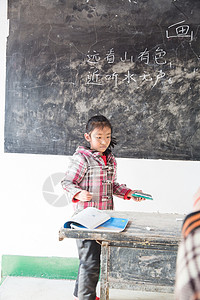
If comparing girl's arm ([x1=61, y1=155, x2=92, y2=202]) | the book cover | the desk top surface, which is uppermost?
girl's arm ([x1=61, y1=155, x2=92, y2=202])

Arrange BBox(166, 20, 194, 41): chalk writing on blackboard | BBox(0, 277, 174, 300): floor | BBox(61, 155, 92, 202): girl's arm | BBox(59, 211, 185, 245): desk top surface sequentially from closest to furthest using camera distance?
BBox(59, 211, 185, 245): desk top surface
BBox(61, 155, 92, 202): girl's arm
BBox(0, 277, 174, 300): floor
BBox(166, 20, 194, 41): chalk writing on blackboard

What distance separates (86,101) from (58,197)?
84 centimetres

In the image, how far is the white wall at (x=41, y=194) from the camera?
2650mm

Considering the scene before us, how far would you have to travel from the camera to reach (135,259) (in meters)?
1.60

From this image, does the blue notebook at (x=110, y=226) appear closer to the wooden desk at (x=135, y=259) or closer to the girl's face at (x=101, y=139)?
the wooden desk at (x=135, y=259)

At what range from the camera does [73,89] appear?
2.68 metres

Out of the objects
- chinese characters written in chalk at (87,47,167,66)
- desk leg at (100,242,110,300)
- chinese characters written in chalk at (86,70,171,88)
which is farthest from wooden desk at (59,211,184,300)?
chinese characters written in chalk at (87,47,167,66)

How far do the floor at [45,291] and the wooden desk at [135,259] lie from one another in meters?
0.97

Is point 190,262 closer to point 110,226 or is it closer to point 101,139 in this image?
point 110,226

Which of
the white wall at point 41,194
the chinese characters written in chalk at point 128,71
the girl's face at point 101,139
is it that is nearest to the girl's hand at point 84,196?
the girl's face at point 101,139

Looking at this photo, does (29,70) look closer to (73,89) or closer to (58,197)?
(73,89)

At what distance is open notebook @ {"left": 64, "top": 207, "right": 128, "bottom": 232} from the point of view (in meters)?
1.55

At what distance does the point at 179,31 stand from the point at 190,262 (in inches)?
99.6

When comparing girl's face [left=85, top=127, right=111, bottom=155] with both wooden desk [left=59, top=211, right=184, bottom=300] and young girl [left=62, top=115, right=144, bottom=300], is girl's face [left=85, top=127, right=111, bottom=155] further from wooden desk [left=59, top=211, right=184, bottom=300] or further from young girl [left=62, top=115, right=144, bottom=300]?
wooden desk [left=59, top=211, right=184, bottom=300]
